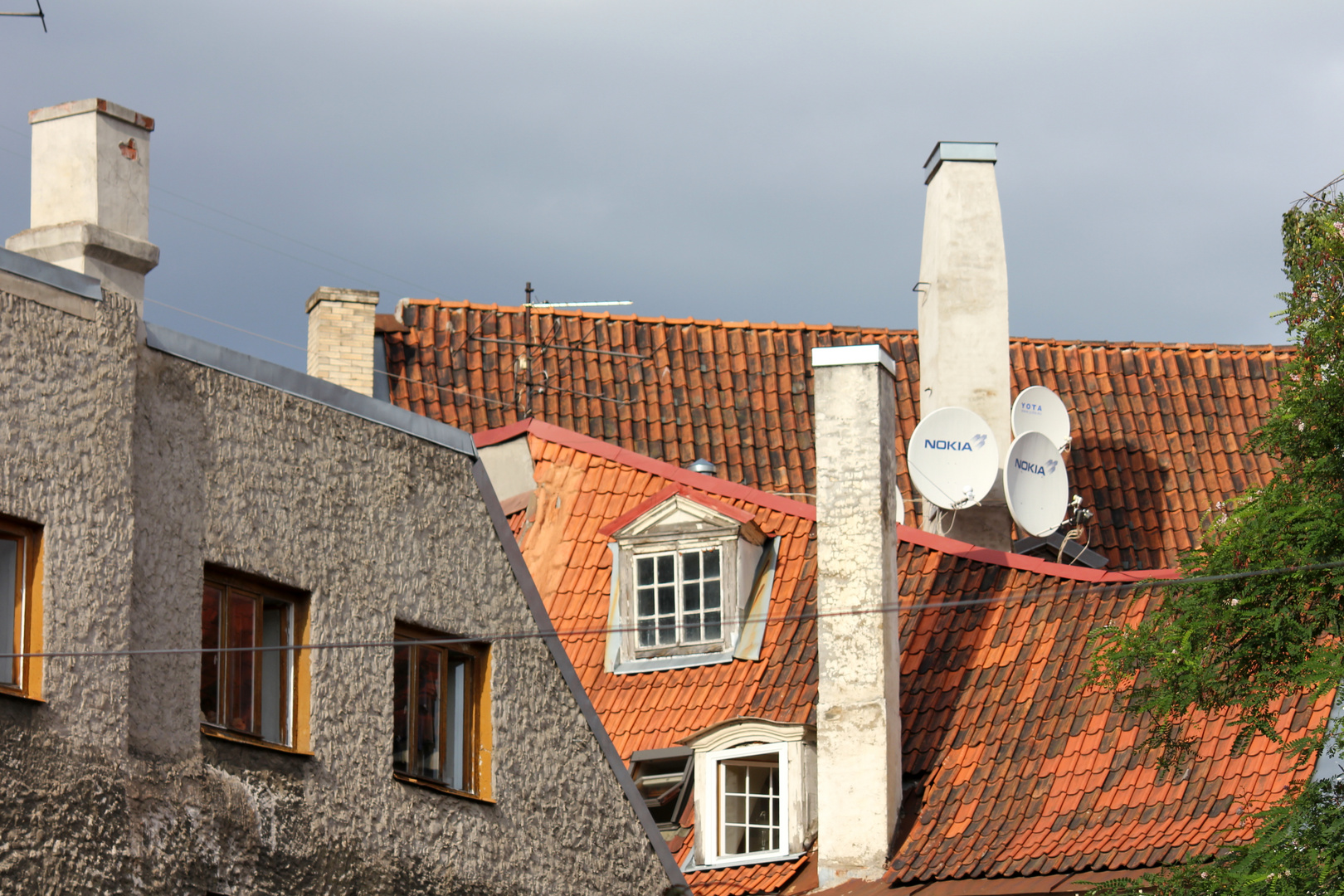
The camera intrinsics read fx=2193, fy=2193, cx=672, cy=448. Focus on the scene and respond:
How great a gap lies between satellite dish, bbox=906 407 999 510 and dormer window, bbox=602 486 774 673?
1.82 meters

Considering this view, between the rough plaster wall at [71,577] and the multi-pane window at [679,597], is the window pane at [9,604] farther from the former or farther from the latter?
the multi-pane window at [679,597]

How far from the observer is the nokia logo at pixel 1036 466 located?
21.8 metres

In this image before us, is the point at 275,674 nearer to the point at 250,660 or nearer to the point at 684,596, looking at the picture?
the point at 250,660

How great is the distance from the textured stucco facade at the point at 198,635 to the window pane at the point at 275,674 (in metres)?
0.18

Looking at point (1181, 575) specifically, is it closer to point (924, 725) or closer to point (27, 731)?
point (924, 725)

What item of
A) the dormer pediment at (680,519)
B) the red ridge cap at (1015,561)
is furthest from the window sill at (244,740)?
the red ridge cap at (1015,561)

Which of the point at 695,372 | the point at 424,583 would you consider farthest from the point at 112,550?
the point at 695,372

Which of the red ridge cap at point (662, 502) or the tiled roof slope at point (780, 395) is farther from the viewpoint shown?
the tiled roof slope at point (780, 395)

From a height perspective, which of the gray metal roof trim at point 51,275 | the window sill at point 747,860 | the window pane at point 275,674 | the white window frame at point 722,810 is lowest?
the window sill at point 747,860

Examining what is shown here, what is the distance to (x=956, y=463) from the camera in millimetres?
22016

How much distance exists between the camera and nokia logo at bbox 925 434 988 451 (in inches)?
866

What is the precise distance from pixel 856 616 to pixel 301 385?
7.39 metres

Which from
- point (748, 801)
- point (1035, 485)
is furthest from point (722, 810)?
point (1035, 485)

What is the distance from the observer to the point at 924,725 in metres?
19.6
